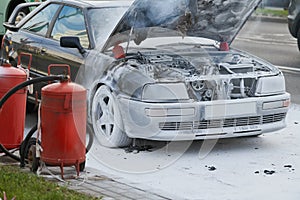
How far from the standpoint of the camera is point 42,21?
10336 millimetres

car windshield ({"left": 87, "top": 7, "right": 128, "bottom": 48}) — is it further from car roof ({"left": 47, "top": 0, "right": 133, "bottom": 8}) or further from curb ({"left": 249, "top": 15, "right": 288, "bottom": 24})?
curb ({"left": 249, "top": 15, "right": 288, "bottom": 24})

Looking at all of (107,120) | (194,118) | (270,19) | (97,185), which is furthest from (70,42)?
(270,19)

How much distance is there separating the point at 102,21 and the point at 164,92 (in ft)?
5.39

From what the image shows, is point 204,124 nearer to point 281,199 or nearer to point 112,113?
point 112,113

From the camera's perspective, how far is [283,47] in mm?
19797

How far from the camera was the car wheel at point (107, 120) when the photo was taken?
28.5 feet

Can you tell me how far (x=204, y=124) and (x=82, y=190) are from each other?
184 centimetres

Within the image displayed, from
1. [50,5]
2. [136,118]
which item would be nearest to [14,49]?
[50,5]

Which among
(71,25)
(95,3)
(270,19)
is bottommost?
(270,19)

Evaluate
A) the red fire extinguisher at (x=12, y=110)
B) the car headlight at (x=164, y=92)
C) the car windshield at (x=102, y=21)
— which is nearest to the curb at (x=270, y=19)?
the car windshield at (x=102, y=21)

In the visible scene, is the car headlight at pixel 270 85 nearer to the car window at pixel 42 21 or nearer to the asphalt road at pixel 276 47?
the car window at pixel 42 21

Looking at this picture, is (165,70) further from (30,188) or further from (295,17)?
(295,17)

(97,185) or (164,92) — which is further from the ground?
(164,92)

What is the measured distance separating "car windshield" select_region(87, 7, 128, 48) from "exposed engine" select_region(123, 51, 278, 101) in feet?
2.03
